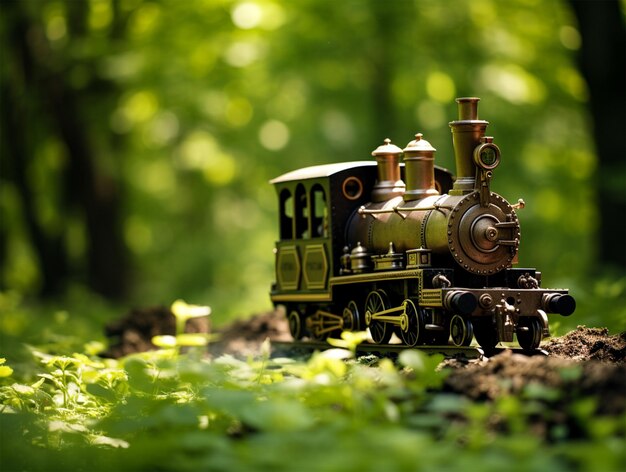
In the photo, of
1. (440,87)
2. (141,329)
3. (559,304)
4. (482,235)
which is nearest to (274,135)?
(440,87)

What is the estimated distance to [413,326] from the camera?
9.25 m

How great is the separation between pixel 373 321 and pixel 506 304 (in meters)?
1.74

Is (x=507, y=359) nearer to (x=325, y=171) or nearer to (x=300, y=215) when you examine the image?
(x=325, y=171)

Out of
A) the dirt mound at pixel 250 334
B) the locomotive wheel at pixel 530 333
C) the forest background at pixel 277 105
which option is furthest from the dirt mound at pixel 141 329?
the locomotive wheel at pixel 530 333

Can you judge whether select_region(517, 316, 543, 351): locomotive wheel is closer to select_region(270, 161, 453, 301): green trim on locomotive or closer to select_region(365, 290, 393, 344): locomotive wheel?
select_region(365, 290, 393, 344): locomotive wheel

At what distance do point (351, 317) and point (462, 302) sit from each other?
7.06 ft

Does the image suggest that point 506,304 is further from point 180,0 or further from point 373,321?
point 180,0

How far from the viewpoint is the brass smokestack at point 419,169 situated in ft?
31.7

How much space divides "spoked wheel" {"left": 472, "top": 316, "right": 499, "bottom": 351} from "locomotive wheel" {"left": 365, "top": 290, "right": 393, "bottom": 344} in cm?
97

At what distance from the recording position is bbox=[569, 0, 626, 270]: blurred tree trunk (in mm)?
17250

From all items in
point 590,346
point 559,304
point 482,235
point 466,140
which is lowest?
point 590,346

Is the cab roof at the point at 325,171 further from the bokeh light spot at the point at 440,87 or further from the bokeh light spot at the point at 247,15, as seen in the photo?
the bokeh light spot at the point at 247,15

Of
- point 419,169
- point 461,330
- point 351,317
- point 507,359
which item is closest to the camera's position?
point 507,359

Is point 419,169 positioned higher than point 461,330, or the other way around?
Result: point 419,169
